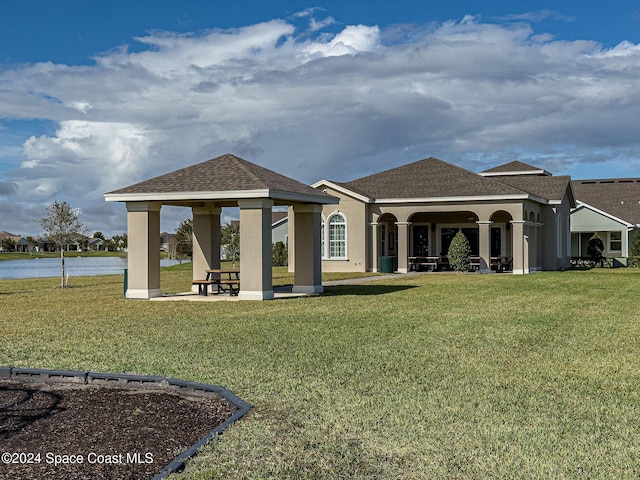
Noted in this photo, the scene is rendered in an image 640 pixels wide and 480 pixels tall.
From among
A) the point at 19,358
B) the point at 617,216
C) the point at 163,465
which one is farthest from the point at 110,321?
the point at 617,216

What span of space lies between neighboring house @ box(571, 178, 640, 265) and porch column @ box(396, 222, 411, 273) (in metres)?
14.7

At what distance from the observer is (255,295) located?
19641 mm

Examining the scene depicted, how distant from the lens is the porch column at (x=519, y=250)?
106 ft

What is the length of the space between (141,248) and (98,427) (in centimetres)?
1455

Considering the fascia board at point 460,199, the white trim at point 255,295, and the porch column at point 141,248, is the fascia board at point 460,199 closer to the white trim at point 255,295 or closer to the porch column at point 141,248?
the white trim at point 255,295

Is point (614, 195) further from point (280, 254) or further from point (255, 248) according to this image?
point (255, 248)

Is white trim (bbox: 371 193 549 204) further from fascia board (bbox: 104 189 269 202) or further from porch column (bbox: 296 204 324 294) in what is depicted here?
fascia board (bbox: 104 189 269 202)

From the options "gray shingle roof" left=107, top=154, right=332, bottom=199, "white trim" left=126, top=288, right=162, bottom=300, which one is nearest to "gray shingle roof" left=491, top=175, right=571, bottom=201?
"gray shingle roof" left=107, top=154, right=332, bottom=199

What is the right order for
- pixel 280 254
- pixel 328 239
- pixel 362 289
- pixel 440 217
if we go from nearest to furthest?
pixel 362 289 → pixel 328 239 → pixel 440 217 → pixel 280 254

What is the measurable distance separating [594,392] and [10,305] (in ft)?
50.8

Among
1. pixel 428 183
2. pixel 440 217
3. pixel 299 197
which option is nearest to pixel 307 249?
pixel 299 197

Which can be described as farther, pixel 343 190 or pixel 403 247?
pixel 343 190

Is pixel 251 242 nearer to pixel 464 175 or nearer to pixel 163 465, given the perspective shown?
pixel 163 465

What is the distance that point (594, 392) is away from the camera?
7.87 meters
